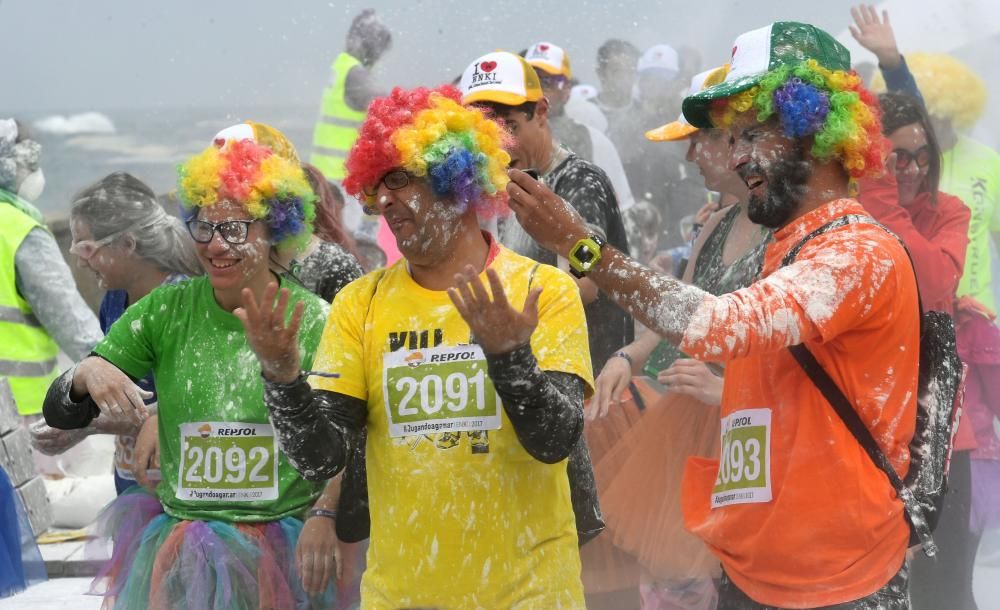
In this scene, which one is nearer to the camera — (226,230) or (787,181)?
(787,181)

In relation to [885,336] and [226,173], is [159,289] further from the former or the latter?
Result: [885,336]

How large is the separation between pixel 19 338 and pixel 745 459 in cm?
455

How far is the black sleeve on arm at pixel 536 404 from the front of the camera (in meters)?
2.62

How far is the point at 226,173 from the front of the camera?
12.0 ft

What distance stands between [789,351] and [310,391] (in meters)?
0.98

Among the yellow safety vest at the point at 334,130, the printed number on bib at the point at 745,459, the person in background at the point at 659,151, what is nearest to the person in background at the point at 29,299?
the yellow safety vest at the point at 334,130

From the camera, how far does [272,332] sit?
273 centimetres

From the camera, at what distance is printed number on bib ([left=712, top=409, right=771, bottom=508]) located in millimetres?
2865

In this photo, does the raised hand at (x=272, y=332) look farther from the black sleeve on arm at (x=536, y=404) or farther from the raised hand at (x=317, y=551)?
the raised hand at (x=317, y=551)

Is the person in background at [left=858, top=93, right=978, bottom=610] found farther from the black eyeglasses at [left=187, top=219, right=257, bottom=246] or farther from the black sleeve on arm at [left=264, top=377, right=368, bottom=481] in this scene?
the black sleeve on arm at [left=264, top=377, right=368, bottom=481]

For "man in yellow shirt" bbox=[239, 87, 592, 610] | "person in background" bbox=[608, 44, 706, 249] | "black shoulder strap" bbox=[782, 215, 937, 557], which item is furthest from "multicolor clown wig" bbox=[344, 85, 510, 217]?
"person in background" bbox=[608, 44, 706, 249]

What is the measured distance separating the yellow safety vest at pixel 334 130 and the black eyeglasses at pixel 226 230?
551 centimetres

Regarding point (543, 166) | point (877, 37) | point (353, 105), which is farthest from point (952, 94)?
point (353, 105)

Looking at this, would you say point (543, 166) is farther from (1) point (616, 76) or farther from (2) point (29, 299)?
(1) point (616, 76)
